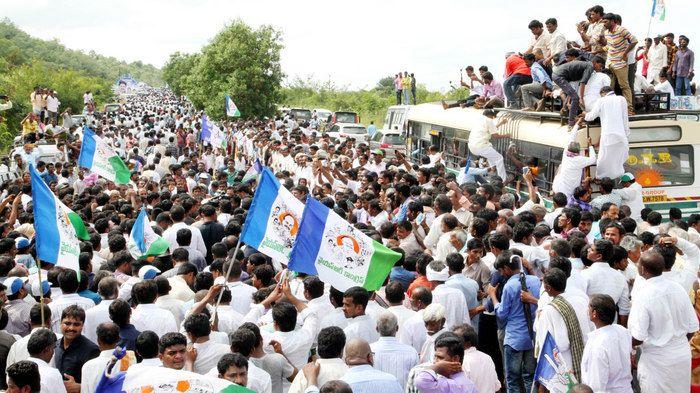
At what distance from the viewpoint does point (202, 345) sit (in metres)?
5.61

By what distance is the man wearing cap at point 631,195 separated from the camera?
10.3 meters

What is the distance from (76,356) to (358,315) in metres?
2.18

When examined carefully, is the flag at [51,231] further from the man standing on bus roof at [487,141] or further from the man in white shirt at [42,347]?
the man standing on bus roof at [487,141]

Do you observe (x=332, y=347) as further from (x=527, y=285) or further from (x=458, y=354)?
(x=527, y=285)

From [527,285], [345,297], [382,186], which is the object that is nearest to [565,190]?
[382,186]

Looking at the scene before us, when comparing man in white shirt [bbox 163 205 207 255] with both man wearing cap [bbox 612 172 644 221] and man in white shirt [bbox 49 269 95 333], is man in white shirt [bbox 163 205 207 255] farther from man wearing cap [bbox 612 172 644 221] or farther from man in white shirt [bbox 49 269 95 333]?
man wearing cap [bbox 612 172 644 221]

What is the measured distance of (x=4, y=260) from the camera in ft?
25.8

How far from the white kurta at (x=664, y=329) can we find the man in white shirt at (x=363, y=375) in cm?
212

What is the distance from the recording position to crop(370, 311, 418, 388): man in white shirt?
18.3ft

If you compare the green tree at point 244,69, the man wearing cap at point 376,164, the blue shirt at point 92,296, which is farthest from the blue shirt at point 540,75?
the green tree at point 244,69

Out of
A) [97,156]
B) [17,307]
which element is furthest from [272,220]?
[97,156]

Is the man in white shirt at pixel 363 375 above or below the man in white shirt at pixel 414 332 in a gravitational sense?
above

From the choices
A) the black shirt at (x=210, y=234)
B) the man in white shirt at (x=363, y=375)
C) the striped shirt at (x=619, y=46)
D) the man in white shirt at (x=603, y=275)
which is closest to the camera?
the man in white shirt at (x=363, y=375)

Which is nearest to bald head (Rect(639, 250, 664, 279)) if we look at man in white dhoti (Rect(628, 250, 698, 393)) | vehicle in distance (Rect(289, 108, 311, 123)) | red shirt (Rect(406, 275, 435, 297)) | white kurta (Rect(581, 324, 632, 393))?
man in white dhoti (Rect(628, 250, 698, 393))
